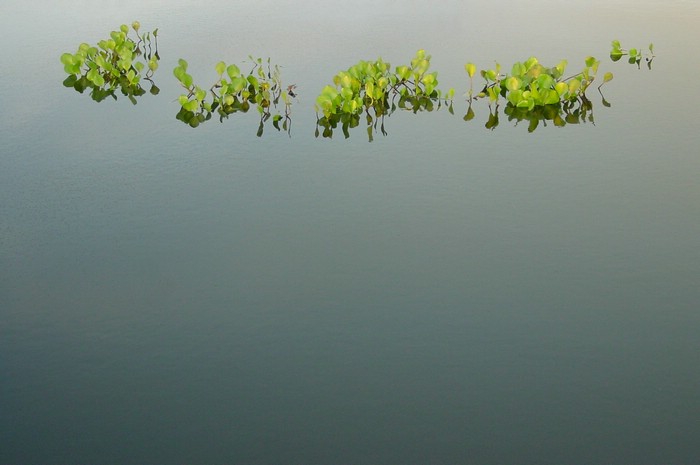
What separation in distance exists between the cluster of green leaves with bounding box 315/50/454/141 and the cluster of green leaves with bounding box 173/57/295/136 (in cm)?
30

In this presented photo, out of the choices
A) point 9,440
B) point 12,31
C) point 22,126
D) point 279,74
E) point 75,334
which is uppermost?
point 12,31

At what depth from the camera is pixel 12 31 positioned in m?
7.80

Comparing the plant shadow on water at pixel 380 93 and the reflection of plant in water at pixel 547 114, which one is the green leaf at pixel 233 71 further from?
the reflection of plant in water at pixel 547 114

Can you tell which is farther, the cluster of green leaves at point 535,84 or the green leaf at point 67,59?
the green leaf at point 67,59

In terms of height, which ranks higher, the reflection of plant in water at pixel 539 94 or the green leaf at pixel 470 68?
the green leaf at pixel 470 68

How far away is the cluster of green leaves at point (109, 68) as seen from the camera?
634 cm

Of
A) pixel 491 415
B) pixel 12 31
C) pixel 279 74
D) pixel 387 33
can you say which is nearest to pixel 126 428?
pixel 491 415

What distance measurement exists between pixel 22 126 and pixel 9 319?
2393 millimetres

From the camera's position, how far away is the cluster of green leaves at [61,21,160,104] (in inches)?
249

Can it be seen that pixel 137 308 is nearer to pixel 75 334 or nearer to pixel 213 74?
pixel 75 334

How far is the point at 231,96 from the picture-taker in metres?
5.84

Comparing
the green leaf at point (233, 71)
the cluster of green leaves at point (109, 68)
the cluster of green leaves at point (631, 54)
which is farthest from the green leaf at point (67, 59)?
the cluster of green leaves at point (631, 54)

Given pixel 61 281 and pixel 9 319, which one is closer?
pixel 9 319

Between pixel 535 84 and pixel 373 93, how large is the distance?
1.01 meters
